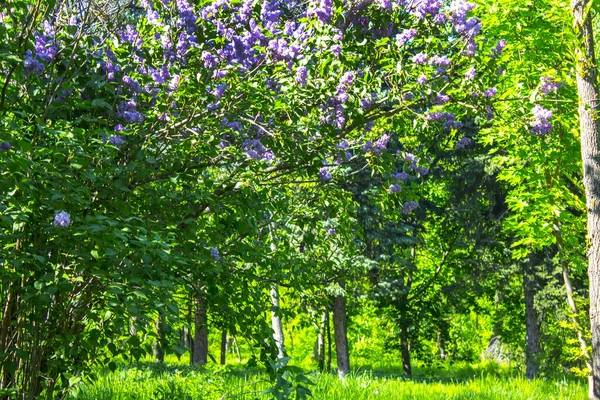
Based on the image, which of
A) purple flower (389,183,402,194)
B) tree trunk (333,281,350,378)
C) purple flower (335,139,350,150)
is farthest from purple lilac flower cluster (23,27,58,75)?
tree trunk (333,281,350,378)

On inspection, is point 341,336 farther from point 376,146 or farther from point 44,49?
point 44,49

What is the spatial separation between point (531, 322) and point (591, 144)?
9790 millimetres

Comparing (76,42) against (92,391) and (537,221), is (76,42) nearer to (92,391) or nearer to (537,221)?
(92,391)

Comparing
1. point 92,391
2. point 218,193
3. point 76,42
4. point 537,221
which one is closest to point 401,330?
point 537,221

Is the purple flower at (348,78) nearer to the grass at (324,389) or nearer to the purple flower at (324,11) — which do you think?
the purple flower at (324,11)

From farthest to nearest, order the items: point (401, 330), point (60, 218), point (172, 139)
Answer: point (401, 330) → point (172, 139) → point (60, 218)

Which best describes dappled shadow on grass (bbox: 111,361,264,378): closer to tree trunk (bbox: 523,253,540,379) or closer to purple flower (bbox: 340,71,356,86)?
purple flower (bbox: 340,71,356,86)

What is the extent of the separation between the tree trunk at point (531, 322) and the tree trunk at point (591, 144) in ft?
27.8

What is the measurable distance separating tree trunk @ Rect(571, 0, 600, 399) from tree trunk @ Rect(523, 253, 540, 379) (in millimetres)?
8464

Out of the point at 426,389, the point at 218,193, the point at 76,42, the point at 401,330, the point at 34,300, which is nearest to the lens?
the point at 34,300

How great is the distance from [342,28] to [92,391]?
4655 mm

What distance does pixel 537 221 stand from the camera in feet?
32.1

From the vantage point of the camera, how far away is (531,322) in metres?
16.4

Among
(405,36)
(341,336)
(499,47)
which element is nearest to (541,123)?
(499,47)
